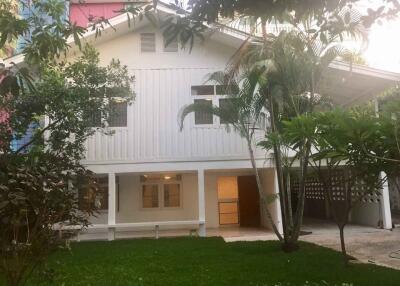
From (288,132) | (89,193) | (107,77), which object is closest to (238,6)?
(288,132)

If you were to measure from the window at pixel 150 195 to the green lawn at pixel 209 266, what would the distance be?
4625 millimetres

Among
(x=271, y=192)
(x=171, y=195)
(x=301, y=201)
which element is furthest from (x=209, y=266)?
(x=171, y=195)

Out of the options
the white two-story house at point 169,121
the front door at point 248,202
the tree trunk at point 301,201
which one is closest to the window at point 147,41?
the white two-story house at point 169,121

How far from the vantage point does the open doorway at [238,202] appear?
662 inches

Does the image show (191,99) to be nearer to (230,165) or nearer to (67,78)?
(230,165)

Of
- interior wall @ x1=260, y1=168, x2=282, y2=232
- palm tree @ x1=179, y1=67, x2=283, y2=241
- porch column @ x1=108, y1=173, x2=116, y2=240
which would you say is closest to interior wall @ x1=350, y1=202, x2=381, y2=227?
interior wall @ x1=260, y1=168, x2=282, y2=232

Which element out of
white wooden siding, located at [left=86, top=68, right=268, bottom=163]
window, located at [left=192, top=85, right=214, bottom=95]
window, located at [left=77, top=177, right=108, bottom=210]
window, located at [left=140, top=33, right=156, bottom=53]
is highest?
window, located at [left=140, top=33, right=156, bottom=53]

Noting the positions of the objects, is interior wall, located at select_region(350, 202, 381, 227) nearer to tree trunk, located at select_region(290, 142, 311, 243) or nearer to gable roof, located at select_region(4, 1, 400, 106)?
gable roof, located at select_region(4, 1, 400, 106)

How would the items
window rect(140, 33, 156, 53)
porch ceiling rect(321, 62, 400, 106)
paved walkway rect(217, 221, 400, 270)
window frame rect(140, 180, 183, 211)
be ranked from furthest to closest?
1. window frame rect(140, 180, 183, 211)
2. window rect(140, 33, 156, 53)
3. porch ceiling rect(321, 62, 400, 106)
4. paved walkway rect(217, 221, 400, 270)

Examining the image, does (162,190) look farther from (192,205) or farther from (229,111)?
(229,111)

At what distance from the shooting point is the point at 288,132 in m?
4.90

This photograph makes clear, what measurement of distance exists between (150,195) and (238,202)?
3.30 meters

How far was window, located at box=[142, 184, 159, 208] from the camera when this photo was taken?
16.2 meters

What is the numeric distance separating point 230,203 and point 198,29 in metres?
13.8
